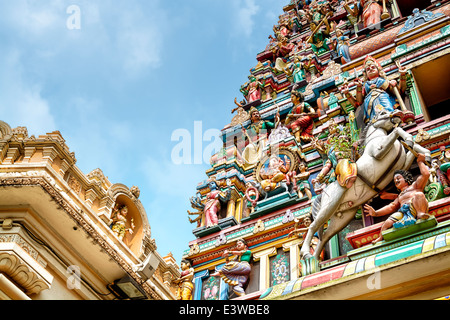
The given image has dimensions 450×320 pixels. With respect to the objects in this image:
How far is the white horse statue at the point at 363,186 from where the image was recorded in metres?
8.92

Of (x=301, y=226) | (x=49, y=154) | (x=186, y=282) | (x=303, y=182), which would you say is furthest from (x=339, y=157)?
(x=49, y=154)

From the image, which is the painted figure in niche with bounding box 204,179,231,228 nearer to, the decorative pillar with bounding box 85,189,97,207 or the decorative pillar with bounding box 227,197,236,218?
the decorative pillar with bounding box 227,197,236,218

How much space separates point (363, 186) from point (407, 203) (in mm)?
1022

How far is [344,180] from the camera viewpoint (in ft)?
29.5

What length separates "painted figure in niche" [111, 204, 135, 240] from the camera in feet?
42.8

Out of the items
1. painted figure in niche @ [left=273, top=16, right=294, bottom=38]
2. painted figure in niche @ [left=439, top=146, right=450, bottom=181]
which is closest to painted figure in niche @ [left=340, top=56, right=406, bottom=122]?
painted figure in niche @ [left=439, top=146, right=450, bottom=181]

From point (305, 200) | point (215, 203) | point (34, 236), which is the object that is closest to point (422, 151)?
point (305, 200)

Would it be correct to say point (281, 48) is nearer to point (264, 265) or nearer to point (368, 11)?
point (368, 11)

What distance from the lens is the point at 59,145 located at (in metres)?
11.9

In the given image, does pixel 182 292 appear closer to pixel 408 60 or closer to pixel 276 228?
pixel 276 228

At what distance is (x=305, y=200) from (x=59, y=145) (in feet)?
16.8

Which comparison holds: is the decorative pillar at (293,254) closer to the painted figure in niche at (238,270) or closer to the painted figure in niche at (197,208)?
the painted figure in niche at (238,270)

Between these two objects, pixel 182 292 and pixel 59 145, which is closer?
pixel 182 292

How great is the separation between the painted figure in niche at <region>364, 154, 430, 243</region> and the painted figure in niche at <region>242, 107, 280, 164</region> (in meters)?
5.19
